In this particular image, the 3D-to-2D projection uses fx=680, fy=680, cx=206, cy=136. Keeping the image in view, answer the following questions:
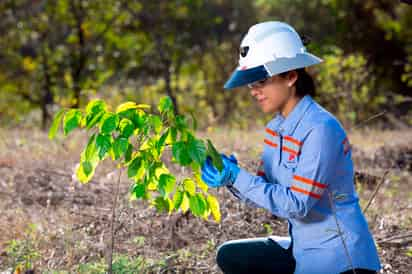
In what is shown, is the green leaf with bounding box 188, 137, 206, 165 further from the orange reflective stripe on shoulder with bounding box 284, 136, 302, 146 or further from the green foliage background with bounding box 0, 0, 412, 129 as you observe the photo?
the green foliage background with bounding box 0, 0, 412, 129

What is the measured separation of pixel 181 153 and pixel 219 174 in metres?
0.26

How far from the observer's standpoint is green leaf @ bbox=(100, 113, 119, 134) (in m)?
2.50

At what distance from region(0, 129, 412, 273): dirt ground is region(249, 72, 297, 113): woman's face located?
91 cm

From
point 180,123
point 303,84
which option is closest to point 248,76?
point 303,84

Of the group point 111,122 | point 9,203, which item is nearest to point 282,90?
point 111,122

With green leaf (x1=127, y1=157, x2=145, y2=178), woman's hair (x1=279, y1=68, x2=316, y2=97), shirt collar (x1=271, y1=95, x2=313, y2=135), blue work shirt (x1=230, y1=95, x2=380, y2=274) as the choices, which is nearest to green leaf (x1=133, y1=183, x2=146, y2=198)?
green leaf (x1=127, y1=157, x2=145, y2=178)

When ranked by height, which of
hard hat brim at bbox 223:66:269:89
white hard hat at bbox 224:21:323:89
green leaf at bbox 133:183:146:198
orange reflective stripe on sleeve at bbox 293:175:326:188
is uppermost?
white hard hat at bbox 224:21:323:89

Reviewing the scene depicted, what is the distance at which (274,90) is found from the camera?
114 inches

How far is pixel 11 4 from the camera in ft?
34.3

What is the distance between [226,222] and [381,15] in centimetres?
856

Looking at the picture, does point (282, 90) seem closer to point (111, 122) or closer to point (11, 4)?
point (111, 122)

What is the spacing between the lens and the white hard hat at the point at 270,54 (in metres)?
2.82

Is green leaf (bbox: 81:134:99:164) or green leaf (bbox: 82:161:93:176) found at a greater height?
green leaf (bbox: 81:134:99:164)

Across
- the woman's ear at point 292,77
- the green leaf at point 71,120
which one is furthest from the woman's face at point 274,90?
the green leaf at point 71,120
